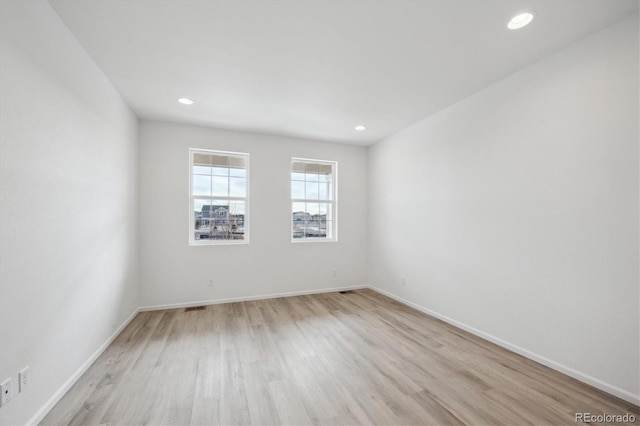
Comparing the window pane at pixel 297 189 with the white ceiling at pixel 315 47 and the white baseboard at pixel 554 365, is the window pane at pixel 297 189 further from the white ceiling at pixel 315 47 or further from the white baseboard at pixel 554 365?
the white baseboard at pixel 554 365

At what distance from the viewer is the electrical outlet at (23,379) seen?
4.61 ft

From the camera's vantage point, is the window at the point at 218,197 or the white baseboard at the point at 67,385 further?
the window at the point at 218,197

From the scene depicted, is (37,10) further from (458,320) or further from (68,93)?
(458,320)

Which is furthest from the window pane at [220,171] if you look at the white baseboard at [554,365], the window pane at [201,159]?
the white baseboard at [554,365]

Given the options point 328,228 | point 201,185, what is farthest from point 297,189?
point 201,185

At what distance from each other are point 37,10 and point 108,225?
176 cm

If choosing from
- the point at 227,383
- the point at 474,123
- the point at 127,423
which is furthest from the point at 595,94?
the point at 127,423

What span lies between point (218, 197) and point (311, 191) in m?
1.57

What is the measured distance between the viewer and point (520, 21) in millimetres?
1791

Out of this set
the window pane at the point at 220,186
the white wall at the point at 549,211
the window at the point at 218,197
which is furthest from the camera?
the window pane at the point at 220,186

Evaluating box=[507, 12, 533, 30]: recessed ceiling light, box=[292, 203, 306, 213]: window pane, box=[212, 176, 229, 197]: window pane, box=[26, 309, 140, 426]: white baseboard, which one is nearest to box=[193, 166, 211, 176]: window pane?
box=[212, 176, 229, 197]: window pane

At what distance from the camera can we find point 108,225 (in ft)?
8.39

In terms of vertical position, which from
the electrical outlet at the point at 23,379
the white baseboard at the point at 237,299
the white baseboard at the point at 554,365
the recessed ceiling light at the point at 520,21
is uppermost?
the recessed ceiling light at the point at 520,21

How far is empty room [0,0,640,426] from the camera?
161 cm
